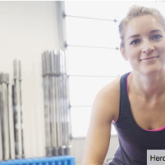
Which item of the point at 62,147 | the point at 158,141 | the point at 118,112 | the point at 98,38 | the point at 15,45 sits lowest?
the point at 62,147

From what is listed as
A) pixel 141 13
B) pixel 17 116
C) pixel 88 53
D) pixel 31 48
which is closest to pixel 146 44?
pixel 141 13

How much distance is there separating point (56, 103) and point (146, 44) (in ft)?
5.35

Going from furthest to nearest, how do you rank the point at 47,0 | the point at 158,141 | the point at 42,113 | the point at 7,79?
the point at 47,0 → the point at 42,113 → the point at 7,79 → the point at 158,141

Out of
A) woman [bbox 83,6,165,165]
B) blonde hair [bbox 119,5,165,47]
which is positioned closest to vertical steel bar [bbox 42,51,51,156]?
woman [bbox 83,6,165,165]

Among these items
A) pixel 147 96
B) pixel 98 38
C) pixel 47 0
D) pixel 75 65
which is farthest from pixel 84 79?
pixel 147 96

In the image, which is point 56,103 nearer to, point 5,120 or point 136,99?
point 5,120

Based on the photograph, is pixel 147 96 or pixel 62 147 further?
pixel 62 147

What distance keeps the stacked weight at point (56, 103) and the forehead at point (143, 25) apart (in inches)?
61.7

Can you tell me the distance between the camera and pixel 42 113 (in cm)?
235

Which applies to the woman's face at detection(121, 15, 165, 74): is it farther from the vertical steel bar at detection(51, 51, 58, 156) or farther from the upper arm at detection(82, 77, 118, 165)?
the vertical steel bar at detection(51, 51, 58, 156)

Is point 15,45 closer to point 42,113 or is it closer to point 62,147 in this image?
point 42,113

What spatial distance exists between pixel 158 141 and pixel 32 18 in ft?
6.79

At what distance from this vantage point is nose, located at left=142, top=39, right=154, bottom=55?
2.46ft

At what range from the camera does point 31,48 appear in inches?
95.2
